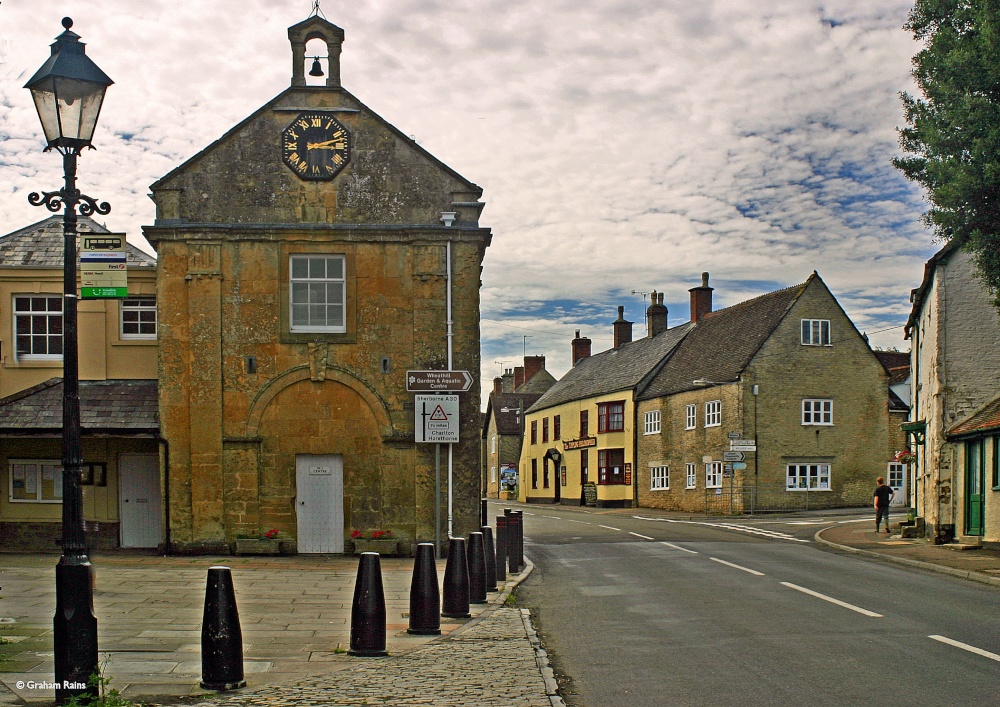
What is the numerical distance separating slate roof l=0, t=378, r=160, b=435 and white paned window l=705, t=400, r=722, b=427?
2758 centimetres

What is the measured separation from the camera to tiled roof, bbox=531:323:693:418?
5469 cm

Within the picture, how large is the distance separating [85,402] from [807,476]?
30459mm

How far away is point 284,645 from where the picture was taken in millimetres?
10117

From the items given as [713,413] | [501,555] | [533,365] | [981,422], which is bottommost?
[501,555]

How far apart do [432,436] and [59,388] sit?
342 inches

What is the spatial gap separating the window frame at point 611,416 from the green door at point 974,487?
31.1 metres

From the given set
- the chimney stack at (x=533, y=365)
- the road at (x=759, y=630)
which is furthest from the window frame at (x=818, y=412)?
the chimney stack at (x=533, y=365)

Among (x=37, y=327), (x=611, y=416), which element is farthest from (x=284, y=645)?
(x=611, y=416)

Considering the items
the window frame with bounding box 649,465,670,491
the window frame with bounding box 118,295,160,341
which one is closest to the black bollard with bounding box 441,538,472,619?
the window frame with bounding box 118,295,160,341

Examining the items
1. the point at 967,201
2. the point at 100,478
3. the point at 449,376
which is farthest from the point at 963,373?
the point at 100,478

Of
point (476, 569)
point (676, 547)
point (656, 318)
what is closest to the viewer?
point (476, 569)

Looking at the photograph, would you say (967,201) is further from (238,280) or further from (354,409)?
(238,280)

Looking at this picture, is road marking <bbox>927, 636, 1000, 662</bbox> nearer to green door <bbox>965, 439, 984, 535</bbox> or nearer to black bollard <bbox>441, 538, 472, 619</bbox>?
black bollard <bbox>441, 538, 472, 619</bbox>

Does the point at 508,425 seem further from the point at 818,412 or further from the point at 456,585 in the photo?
the point at 456,585
